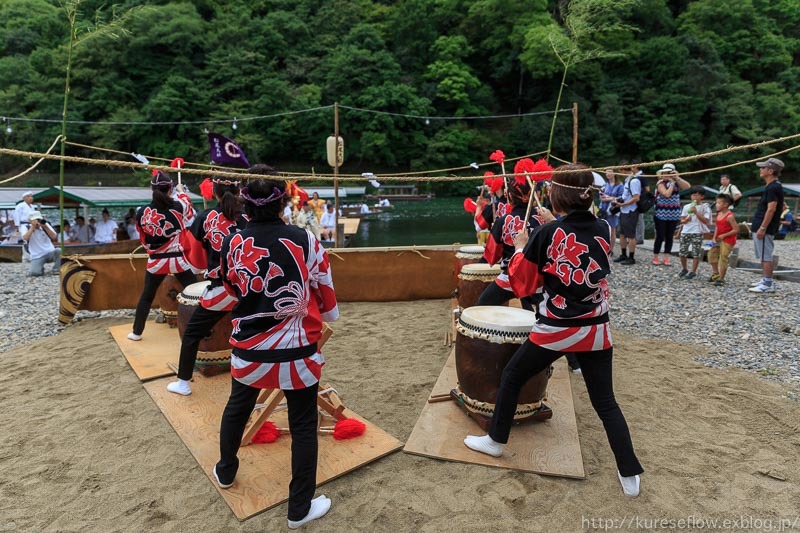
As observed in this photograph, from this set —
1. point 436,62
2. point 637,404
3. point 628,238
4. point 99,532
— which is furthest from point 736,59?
point 99,532

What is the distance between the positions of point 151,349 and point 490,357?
3.18 metres

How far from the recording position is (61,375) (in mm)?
4051

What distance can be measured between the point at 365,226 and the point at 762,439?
2022cm

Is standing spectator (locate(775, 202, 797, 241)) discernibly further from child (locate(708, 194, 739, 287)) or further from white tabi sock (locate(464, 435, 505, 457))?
white tabi sock (locate(464, 435, 505, 457))

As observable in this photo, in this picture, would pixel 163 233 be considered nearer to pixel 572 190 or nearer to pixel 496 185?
pixel 496 185

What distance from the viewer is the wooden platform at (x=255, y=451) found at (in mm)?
2461

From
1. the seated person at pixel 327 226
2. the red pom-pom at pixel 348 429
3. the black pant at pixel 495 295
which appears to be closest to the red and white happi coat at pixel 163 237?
the red pom-pom at pixel 348 429

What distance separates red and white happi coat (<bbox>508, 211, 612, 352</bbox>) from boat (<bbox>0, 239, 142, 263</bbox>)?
9.77 meters

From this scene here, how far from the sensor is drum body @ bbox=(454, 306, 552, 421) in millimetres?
2895

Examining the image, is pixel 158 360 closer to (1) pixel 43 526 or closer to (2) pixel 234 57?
(1) pixel 43 526

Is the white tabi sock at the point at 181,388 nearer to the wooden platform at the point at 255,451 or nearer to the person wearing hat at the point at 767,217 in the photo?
the wooden platform at the point at 255,451

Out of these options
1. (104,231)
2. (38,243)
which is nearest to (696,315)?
(38,243)

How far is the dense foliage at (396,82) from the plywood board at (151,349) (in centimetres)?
2954

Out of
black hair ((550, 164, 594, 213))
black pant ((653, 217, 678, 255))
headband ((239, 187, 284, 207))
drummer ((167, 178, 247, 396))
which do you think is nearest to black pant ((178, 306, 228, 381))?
drummer ((167, 178, 247, 396))
